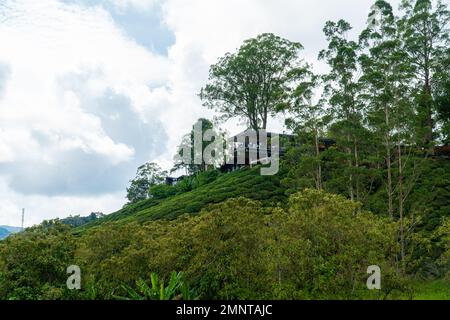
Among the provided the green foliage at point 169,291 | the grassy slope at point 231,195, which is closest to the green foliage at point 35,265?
the green foliage at point 169,291

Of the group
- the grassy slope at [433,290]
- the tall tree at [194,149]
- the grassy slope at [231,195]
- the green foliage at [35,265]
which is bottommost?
the grassy slope at [433,290]

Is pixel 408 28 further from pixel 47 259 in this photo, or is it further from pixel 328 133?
pixel 47 259

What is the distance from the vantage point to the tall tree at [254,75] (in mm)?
48219

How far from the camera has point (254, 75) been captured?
48812 mm

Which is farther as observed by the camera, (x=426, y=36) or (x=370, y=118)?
(x=426, y=36)

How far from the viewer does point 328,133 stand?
2841cm

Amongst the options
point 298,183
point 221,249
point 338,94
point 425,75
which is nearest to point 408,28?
point 425,75

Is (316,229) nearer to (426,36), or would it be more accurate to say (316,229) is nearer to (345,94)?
(345,94)

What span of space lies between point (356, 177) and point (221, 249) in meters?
12.0

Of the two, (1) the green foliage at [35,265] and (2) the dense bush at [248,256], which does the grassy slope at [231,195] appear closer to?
(2) the dense bush at [248,256]

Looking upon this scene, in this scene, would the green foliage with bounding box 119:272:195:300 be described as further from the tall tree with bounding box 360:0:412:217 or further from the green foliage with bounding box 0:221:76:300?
the tall tree with bounding box 360:0:412:217

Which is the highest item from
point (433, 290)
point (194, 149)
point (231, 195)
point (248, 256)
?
point (194, 149)

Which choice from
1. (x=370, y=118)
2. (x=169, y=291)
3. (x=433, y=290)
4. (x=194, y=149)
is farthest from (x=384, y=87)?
(x=194, y=149)
